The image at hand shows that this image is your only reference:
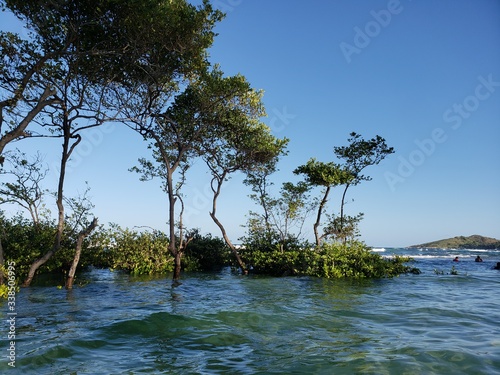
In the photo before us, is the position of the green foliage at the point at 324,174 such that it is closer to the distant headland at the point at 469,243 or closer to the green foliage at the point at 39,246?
the green foliage at the point at 39,246

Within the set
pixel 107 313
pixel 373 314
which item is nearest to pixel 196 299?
pixel 107 313

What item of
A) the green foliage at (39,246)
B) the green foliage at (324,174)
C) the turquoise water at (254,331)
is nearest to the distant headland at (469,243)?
the green foliage at (324,174)

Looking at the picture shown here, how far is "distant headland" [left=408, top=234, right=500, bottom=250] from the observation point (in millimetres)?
106500

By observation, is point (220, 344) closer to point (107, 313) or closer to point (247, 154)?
point (107, 313)

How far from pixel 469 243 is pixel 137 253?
119696 millimetres

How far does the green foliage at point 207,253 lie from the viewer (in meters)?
26.4

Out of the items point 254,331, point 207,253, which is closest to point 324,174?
point 207,253

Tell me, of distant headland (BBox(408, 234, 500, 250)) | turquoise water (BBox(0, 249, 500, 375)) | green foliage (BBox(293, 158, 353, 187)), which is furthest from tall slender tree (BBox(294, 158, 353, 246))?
distant headland (BBox(408, 234, 500, 250))

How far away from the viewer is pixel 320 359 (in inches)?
284

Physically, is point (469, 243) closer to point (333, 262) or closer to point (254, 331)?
point (333, 262)

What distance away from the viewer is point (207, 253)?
88.6 feet

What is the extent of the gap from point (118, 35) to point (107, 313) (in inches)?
456

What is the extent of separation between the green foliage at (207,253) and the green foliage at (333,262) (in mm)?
4384

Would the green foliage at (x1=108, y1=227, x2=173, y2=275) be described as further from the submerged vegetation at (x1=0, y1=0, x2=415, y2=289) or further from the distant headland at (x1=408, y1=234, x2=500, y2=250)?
the distant headland at (x1=408, y1=234, x2=500, y2=250)
